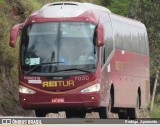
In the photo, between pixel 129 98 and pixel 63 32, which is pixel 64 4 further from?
pixel 129 98

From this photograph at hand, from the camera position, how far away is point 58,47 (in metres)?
21.5

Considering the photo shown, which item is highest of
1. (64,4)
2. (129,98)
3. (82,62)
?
(64,4)

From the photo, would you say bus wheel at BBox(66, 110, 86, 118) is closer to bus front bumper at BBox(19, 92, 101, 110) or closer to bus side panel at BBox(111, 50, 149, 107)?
bus side panel at BBox(111, 50, 149, 107)

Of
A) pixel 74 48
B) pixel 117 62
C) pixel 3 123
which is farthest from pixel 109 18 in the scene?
pixel 3 123

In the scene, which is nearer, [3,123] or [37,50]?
[3,123]

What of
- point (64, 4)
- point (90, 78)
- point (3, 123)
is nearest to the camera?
point (3, 123)

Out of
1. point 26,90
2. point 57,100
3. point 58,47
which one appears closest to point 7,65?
point 26,90

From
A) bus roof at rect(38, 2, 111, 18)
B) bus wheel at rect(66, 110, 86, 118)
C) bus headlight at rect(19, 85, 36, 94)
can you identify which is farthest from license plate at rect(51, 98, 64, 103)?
bus roof at rect(38, 2, 111, 18)

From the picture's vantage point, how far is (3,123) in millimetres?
11867

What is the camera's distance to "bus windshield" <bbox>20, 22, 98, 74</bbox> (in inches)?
840

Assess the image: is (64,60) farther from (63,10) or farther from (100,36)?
(63,10)

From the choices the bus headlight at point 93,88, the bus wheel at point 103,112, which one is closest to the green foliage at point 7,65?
the bus wheel at point 103,112

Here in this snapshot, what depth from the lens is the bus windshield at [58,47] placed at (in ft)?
70.0

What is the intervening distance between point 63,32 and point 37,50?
928 mm
